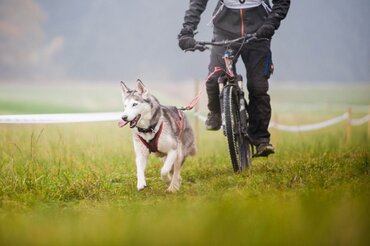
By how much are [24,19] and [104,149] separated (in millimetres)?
135111

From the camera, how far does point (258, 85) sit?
6355mm

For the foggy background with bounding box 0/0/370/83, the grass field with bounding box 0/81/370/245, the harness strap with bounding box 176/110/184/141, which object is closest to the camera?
the grass field with bounding box 0/81/370/245

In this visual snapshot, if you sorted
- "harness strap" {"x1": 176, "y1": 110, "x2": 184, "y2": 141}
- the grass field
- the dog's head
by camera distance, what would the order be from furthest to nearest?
"harness strap" {"x1": 176, "y1": 110, "x2": 184, "y2": 141} → the dog's head → the grass field

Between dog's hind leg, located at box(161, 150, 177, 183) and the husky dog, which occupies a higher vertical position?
the husky dog

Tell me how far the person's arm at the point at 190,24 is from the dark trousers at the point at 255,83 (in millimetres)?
347

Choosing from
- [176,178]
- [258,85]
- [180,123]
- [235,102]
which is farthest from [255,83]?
[176,178]

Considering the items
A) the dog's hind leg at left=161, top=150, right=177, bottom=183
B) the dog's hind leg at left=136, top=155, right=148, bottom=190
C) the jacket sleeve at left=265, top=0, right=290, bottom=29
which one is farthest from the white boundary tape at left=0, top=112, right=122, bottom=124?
the jacket sleeve at left=265, top=0, right=290, bottom=29

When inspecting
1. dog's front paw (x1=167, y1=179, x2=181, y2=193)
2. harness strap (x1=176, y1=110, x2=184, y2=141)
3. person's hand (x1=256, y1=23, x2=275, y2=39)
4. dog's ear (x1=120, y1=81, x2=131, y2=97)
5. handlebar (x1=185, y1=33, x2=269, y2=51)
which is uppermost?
person's hand (x1=256, y1=23, x2=275, y2=39)

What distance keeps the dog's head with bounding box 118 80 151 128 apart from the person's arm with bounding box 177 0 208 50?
2.68 ft

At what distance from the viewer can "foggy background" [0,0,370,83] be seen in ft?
436

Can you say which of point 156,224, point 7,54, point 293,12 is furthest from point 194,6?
point 293,12

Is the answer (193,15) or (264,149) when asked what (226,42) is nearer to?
(193,15)

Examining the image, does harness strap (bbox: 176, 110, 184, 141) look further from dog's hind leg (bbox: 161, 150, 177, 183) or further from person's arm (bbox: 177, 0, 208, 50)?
person's arm (bbox: 177, 0, 208, 50)

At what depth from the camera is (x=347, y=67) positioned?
163m
